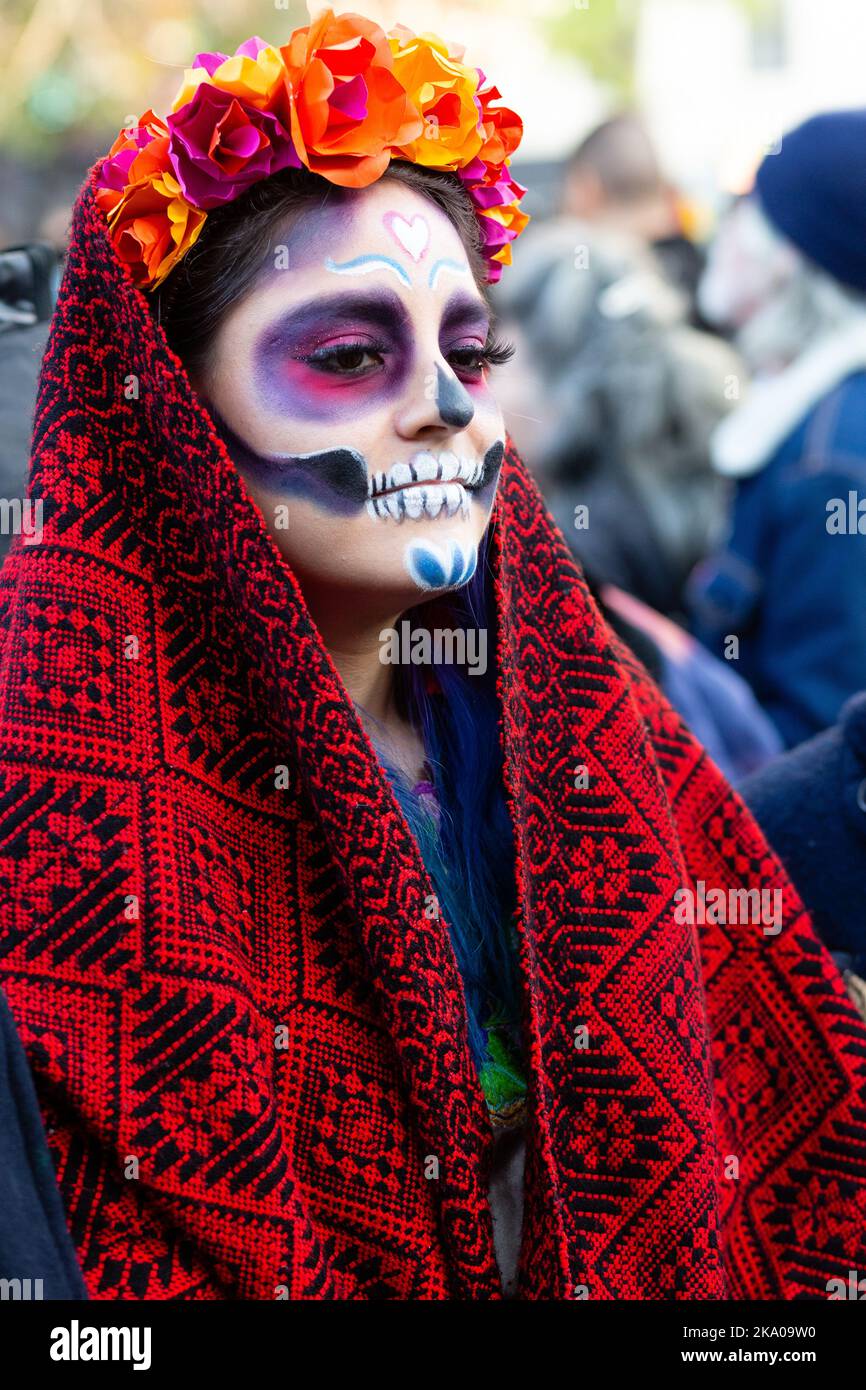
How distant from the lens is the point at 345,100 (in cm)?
154

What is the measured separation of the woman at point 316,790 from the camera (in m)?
1.45

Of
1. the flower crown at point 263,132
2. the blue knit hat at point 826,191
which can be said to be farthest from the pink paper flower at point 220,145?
the blue knit hat at point 826,191

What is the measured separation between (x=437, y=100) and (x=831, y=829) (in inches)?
43.8

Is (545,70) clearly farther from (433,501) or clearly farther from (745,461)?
(433,501)

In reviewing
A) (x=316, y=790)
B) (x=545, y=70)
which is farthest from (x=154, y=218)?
(x=545, y=70)

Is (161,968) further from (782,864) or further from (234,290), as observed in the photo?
(782,864)

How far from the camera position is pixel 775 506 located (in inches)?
137

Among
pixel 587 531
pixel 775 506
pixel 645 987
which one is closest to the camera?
pixel 645 987

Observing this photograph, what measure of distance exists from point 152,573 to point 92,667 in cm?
13

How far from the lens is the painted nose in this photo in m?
1.57

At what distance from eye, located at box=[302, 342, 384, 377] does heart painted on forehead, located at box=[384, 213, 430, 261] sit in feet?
0.36

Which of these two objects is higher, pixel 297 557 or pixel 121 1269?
pixel 297 557

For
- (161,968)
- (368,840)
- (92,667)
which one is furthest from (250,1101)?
(92,667)

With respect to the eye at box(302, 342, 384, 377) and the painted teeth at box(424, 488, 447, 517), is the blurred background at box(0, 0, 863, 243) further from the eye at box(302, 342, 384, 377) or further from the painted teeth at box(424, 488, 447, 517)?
the painted teeth at box(424, 488, 447, 517)
